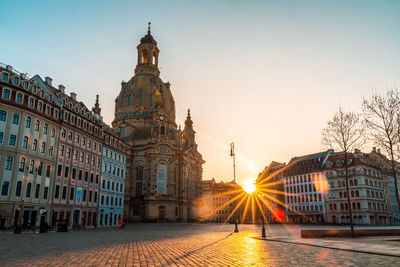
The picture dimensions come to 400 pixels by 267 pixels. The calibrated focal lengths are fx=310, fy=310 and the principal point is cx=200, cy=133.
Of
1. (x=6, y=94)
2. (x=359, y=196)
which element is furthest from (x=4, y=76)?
(x=359, y=196)

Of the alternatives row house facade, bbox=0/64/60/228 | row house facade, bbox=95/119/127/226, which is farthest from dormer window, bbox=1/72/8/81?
row house facade, bbox=95/119/127/226

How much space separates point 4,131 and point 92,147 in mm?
17488

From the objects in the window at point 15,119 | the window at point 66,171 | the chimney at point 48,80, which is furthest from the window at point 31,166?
the chimney at point 48,80

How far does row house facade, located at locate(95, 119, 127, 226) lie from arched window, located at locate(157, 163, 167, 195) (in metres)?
26.2

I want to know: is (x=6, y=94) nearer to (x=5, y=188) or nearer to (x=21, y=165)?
(x=21, y=165)

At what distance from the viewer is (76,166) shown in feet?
158

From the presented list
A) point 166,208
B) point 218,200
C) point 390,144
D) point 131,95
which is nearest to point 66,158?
point 390,144

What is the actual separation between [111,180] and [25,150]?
22.8m

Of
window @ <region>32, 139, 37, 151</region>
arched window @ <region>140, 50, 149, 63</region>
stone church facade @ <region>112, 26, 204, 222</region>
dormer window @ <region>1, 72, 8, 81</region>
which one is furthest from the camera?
arched window @ <region>140, 50, 149, 63</region>

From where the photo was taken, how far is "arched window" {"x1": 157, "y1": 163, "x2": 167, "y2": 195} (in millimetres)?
90300

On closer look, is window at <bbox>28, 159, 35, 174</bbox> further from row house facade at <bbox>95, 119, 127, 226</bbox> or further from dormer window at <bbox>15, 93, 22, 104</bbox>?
row house facade at <bbox>95, 119, 127, 226</bbox>

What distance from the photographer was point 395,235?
2855 cm

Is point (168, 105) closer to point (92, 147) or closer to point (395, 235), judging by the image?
point (92, 147)

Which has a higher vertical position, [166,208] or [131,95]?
[131,95]
